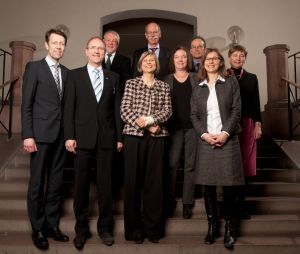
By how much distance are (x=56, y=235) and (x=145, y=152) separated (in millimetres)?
988

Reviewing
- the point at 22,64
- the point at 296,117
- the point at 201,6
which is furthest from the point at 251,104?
the point at 201,6

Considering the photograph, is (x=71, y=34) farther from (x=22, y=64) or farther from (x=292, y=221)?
(x=292, y=221)

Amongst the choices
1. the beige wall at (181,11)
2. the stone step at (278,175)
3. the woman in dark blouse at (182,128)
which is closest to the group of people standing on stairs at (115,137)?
the woman in dark blouse at (182,128)

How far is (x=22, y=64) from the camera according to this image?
5324 millimetres

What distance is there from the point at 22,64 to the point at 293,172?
13.1 feet

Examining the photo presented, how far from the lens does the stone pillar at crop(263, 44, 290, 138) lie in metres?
5.54

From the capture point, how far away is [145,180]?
290 cm

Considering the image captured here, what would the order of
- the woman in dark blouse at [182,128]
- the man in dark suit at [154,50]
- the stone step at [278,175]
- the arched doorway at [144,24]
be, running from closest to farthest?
1. the woman in dark blouse at [182,128]
2. the man in dark suit at [154,50]
3. the stone step at [278,175]
4. the arched doorway at [144,24]

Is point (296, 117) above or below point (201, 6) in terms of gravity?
below

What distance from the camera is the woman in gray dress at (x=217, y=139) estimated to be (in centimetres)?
276

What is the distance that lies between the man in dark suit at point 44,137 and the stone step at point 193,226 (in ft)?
1.14

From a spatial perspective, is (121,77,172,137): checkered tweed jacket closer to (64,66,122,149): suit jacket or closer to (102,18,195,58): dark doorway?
(64,66,122,149): suit jacket

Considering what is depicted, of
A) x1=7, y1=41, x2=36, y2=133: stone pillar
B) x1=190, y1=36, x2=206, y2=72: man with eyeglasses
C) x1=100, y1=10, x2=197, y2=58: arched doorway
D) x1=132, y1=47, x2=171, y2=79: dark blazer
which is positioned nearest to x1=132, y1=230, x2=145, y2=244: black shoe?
x1=132, y1=47, x2=171, y2=79: dark blazer

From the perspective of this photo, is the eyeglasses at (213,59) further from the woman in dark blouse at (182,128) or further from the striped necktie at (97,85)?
the striped necktie at (97,85)
